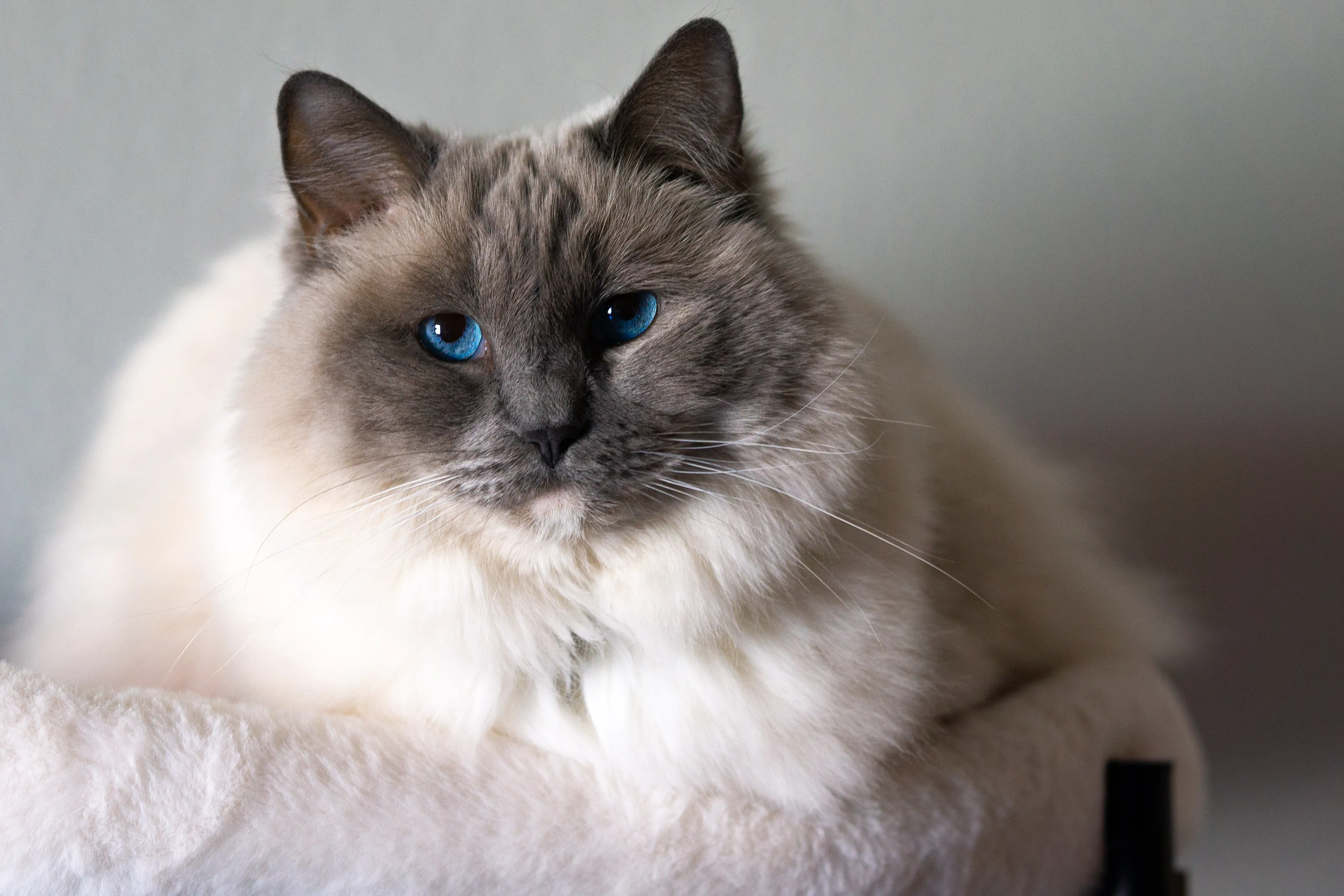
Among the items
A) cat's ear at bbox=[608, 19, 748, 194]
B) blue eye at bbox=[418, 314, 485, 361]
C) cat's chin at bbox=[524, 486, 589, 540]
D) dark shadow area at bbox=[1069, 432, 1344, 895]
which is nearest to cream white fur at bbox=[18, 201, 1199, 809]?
cat's chin at bbox=[524, 486, 589, 540]

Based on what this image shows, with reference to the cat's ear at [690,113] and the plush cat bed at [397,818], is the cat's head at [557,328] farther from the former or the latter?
the plush cat bed at [397,818]

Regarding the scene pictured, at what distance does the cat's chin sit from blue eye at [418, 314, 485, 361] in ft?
0.57

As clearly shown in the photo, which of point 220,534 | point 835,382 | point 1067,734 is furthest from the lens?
point 1067,734

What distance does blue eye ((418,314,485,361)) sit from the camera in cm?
99

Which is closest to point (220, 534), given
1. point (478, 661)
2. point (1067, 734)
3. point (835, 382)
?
point (478, 661)

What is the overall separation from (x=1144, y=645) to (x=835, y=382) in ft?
3.39

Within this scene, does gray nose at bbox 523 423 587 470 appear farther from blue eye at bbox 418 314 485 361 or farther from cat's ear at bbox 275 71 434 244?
cat's ear at bbox 275 71 434 244

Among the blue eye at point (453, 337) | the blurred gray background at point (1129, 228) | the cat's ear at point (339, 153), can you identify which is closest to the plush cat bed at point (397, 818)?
the blue eye at point (453, 337)

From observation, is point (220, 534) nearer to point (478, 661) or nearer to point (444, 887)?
point (478, 661)

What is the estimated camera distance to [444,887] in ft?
2.94

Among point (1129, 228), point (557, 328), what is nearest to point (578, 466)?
point (557, 328)

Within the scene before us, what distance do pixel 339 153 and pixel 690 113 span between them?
0.37 m

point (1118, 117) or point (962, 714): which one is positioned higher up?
point (1118, 117)

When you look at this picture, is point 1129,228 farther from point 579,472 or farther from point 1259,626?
point 579,472
